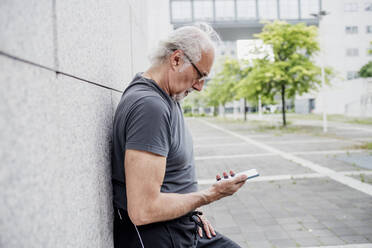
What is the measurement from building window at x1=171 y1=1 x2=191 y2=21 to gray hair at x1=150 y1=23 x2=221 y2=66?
39166 mm

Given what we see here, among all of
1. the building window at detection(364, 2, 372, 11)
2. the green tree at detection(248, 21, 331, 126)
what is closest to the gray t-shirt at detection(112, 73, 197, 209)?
the green tree at detection(248, 21, 331, 126)

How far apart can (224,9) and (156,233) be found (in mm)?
41435

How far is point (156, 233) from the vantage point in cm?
167

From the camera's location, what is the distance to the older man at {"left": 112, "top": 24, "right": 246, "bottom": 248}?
146cm

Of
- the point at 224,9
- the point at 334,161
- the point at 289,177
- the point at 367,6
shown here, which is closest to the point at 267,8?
the point at 224,9

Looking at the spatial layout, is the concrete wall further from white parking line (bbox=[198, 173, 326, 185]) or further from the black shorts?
white parking line (bbox=[198, 173, 326, 185])

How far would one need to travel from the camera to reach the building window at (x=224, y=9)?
131 feet

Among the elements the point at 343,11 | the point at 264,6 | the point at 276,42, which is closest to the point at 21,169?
the point at 276,42

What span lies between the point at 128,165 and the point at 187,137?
522mm

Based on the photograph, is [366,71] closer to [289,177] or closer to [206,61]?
[289,177]

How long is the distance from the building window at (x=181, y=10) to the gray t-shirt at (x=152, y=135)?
39.4 meters

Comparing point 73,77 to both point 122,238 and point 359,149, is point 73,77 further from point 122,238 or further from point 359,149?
point 359,149

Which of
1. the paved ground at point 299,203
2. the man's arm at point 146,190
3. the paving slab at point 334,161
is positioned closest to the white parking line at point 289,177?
the paved ground at point 299,203

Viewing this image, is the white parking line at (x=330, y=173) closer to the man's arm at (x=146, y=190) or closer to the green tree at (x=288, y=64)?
the man's arm at (x=146, y=190)
